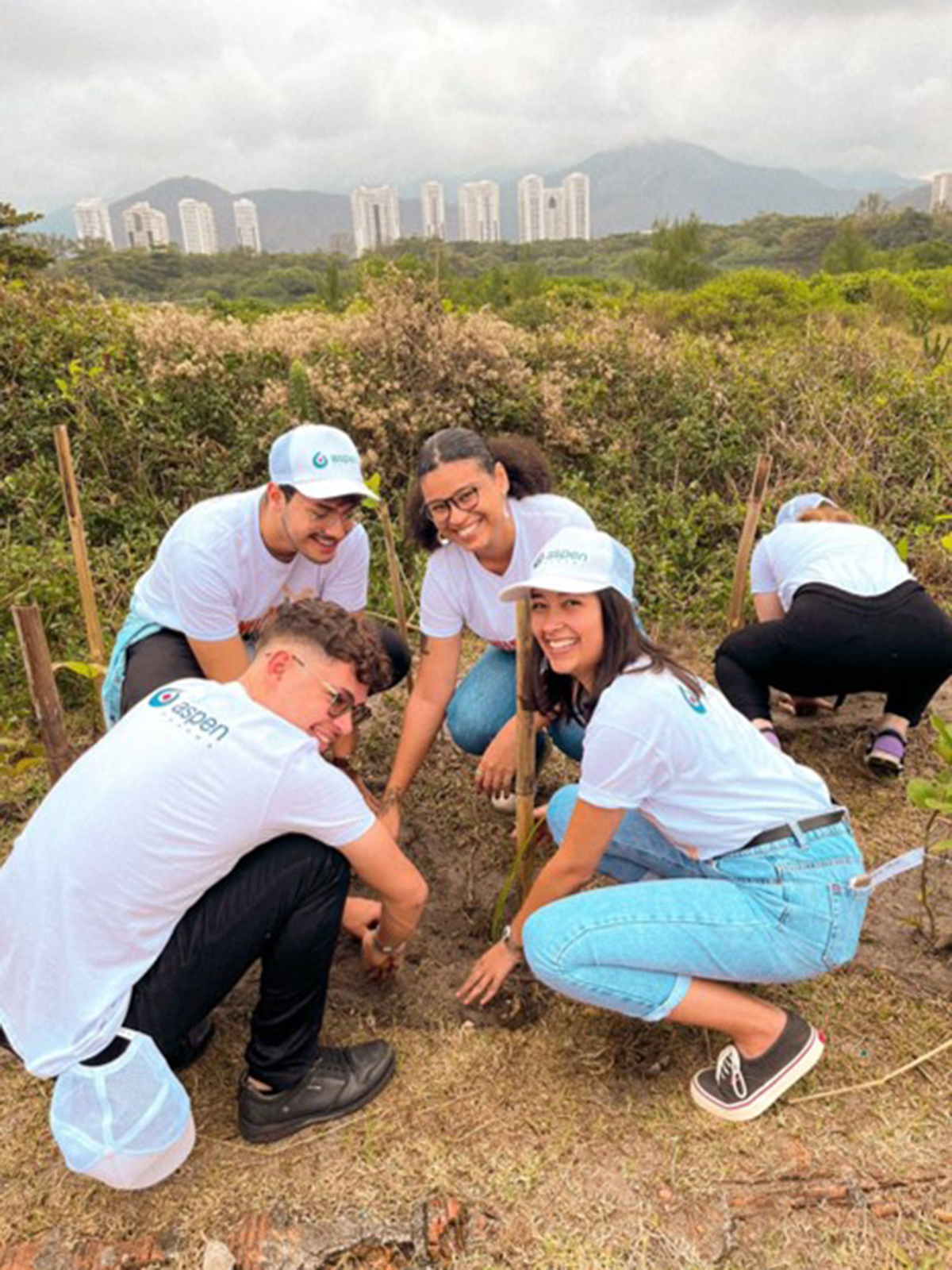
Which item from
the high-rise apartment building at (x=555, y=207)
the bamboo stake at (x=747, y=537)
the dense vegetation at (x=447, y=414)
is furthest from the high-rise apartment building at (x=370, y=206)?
the high-rise apartment building at (x=555, y=207)

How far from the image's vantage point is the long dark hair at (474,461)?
2406 mm

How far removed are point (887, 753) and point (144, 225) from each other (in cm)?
10477

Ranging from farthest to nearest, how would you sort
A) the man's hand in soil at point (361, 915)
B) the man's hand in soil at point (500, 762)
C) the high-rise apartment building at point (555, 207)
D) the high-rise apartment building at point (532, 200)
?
the high-rise apartment building at point (555, 207), the high-rise apartment building at point (532, 200), the man's hand in soil at point (500, 762), the man's hand in soil at point (361, 915)

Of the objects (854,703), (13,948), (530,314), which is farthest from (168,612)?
(530,314)

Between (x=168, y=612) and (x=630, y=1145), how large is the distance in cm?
199

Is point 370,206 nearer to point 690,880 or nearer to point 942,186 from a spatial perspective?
point 690,880

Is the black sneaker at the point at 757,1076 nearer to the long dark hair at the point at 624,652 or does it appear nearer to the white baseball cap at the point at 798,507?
the long dark hair at the point at 624,652

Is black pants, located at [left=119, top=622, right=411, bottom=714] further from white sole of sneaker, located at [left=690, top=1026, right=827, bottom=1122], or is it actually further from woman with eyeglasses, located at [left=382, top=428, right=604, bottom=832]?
white sole of sneaker, located at [left=690, top=1026, right=827, bottom=1122]

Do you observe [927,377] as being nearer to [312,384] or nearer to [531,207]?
[312,384]

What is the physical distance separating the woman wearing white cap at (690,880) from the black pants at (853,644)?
42.3 inches

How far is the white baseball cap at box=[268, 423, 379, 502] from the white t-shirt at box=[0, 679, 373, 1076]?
2.94 ft

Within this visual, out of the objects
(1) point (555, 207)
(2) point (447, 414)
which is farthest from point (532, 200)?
(2) point (447, 414)

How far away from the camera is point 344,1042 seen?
2.13 meters

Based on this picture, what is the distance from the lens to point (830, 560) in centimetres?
296
